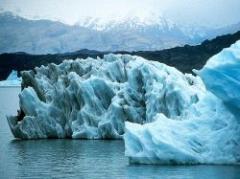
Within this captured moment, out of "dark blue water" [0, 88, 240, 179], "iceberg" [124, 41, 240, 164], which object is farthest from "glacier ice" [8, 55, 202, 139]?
"iceberg" [124, 41, 240, 164]

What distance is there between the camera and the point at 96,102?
139ft

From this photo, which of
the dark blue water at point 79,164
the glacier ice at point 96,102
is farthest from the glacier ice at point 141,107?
the dark blue water at point 79,164

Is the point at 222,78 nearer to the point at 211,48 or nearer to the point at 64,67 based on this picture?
the point at 64,67

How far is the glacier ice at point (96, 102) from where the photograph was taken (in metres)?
40.8

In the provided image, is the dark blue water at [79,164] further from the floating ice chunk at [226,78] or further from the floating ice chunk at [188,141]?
the floating ice chunk at [226,78]

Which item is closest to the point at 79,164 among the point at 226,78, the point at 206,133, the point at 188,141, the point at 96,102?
the point at 188,141

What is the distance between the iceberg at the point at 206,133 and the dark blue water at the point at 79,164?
1.90 feet

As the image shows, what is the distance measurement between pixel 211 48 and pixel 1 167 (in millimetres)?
87415

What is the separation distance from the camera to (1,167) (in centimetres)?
2936

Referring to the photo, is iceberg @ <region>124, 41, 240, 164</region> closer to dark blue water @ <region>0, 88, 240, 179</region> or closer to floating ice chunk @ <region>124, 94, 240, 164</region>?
floating ice chunk @ <region>124, 94, 240, 164</region>

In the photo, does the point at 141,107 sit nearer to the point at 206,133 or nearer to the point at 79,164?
the point at 79,164

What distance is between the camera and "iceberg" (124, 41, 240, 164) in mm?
26203

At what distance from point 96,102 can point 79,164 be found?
12.5m

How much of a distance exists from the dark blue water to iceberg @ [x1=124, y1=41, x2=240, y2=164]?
22.8 inches
